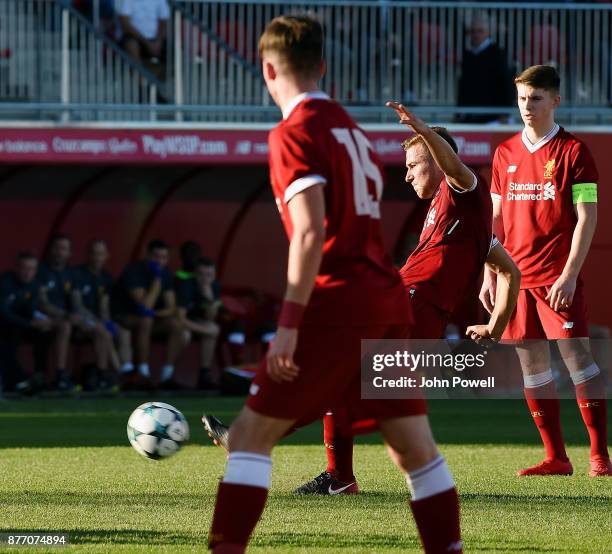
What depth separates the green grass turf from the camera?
6023 mm

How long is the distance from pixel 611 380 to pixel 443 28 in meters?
5.48

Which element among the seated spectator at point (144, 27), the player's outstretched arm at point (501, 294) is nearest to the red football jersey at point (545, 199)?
the player's outstretched arm at point (501, 294)

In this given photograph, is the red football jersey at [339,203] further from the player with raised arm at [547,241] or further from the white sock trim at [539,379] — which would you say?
the white sock trim at [539,379]

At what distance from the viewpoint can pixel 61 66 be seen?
17.5 metres

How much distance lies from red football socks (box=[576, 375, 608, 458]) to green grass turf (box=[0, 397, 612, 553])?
29 centimetres

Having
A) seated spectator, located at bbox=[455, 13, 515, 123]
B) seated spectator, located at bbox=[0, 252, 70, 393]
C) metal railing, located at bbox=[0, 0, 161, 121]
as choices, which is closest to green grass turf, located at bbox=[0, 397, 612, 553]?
seated spectator, located at bbox=[0, 252, 70, 393]

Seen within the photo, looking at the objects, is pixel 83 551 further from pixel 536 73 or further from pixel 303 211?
pixel 536 73

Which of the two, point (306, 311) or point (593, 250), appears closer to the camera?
point (306, 311)

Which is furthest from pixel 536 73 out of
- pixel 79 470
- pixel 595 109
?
pixel 595 109

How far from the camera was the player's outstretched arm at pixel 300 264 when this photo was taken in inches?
179

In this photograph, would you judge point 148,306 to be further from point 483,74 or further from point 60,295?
point 483,74

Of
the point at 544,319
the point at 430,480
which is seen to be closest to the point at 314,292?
the point at 430,480

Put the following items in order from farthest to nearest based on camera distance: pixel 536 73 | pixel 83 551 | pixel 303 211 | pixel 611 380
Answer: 1. pixel 611 380
2. pixel 536 73
3. pixel 83 551
4. pixel 303 211

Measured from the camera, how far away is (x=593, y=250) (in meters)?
18.2
